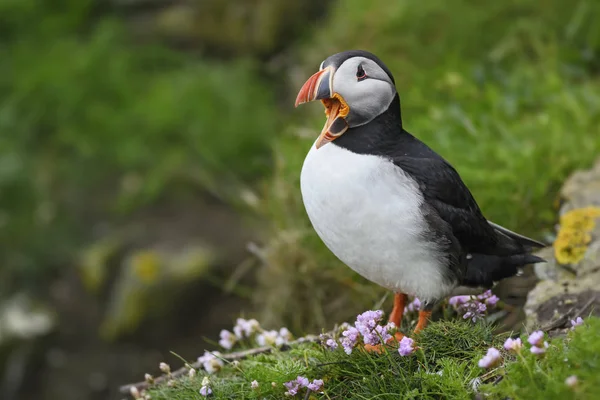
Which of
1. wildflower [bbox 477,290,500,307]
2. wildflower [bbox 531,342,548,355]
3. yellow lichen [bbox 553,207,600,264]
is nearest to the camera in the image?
wildflower [bbox 531,342,548,355]

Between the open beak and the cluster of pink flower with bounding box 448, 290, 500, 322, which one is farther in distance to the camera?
the cluster of pink flower with bounding box 448, 290, 500, 322

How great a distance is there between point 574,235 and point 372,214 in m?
1.25

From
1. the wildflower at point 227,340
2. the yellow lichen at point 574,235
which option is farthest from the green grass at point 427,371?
the yellow lichen at point 574,235

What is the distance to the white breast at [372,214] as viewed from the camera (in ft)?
9.03

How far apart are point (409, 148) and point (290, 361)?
2.89ft

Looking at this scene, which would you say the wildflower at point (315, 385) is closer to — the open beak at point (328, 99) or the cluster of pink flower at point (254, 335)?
the cluster of pink flower at point (254, 335)

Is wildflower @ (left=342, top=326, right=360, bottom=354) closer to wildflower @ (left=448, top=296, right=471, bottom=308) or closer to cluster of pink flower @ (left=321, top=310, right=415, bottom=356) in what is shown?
cluster of pink flower @ (left=321, top=310, right=415, bottom=356)

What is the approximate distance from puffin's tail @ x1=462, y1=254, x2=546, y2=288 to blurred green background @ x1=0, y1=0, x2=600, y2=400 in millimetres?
800

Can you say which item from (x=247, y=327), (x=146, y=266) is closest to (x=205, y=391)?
(x=247, y=327)

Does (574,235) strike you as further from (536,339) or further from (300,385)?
(300,385)

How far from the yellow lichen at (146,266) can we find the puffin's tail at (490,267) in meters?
3.36

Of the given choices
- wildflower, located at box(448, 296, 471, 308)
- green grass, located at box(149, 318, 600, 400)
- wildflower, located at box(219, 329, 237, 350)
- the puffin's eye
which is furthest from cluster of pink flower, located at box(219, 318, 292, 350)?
the puffin's eye

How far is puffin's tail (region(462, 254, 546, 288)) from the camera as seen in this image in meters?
3.13

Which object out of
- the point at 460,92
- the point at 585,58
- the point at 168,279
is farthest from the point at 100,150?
the point at 585,58
